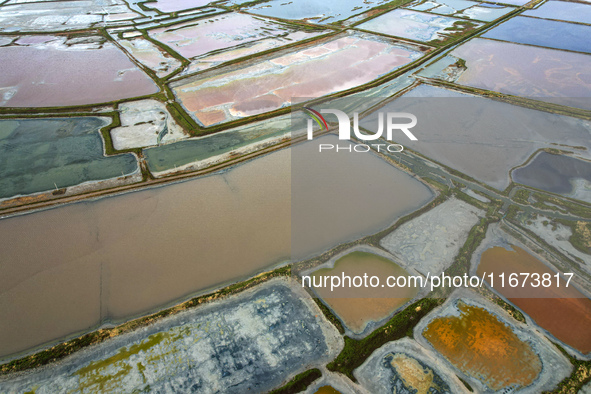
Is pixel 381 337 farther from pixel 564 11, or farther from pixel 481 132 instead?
pixel 564 11

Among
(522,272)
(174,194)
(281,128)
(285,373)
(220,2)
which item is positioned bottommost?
(285,373)

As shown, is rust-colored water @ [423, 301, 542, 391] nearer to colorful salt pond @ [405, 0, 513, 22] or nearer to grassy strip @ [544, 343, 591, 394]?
grassy strip @ [544, 343, 591, 394]

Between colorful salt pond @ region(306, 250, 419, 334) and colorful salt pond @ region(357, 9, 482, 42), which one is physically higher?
colorful salt pond @ region(357, 9, 482, 42)

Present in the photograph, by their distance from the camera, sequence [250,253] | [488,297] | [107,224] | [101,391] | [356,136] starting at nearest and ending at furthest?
[101,391]
[488,297]
[250,253]
[107,224]
[356,136]

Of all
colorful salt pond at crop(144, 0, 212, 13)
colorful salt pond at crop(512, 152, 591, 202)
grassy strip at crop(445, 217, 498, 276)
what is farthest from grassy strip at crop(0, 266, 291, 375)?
colorful salt pond at crop(144, 0, 212, 13)

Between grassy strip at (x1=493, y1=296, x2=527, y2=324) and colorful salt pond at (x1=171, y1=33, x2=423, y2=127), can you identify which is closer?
grassy strip at (x1=493, y1=296, x2=527, y2=324)

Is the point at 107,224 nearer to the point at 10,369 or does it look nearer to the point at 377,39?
the point at 10,369

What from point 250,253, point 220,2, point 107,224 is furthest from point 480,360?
point 220,2
